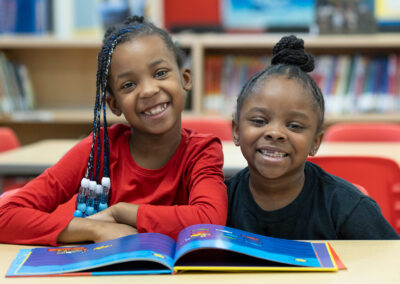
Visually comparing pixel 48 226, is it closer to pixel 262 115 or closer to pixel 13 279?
pixel 13 279

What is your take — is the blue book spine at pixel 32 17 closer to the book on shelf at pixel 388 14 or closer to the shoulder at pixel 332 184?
the book on shelf at pixel 388 14

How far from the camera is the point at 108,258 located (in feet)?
2.50

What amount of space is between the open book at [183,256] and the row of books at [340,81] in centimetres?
235

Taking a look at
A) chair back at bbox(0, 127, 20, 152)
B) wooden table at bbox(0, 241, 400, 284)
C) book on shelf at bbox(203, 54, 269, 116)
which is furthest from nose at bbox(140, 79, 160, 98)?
book on shelf at bbox(203, 54, 269, 116)

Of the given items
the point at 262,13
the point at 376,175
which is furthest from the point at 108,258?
the point at 262,13

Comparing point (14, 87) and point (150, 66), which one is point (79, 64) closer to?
point (14, 87)

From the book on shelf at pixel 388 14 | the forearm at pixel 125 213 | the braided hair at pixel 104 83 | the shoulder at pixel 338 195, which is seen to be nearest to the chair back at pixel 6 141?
the braided hair at pixel 104 83

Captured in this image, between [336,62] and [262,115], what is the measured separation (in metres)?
2.26

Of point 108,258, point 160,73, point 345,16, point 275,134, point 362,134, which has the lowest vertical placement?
point 362,134

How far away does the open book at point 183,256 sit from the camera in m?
0.75

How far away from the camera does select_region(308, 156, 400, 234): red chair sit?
1.44m

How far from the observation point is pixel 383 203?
4.85 ft

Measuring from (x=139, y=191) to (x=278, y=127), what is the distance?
16.6 inches

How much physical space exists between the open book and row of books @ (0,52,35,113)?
2597 mm
